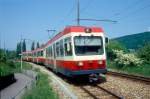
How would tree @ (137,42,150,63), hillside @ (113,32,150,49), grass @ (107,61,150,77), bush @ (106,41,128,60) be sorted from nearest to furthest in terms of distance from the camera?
grass @ (107,61,150,77) < tree @ (137,42,150,63) < hillside @ (113,32,150,49) < bush @ (106,41,128,60)

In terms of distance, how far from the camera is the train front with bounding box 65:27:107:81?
1686cm

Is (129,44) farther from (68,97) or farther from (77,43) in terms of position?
(68,97)

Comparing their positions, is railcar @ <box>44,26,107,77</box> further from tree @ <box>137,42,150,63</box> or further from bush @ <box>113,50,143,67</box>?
tree @ <box>137,42,150,63</box>

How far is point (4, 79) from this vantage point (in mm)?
30688

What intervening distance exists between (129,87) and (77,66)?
131 inches

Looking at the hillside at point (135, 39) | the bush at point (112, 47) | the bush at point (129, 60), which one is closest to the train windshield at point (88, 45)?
the bush at point (129, 60)

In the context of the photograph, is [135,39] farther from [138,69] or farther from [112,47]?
[138,69]

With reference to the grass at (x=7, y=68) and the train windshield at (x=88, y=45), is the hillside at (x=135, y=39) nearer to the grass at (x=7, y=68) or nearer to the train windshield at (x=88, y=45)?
the grass at (x=7, y=68)

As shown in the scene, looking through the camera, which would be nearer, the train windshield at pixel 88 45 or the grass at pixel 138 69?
the train windshield at pixel 88 45

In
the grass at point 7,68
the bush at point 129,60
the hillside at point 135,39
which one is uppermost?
the hillside at point 135,39

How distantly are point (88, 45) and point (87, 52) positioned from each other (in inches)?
16.1

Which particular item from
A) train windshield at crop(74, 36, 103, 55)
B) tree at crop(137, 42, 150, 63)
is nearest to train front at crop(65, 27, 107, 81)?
train windshield at crop(74, 36, 103, 55)

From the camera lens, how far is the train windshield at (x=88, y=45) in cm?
1698

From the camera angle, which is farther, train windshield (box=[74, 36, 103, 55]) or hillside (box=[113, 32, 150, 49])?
hillside (box=[113, 32, 150, 49])
